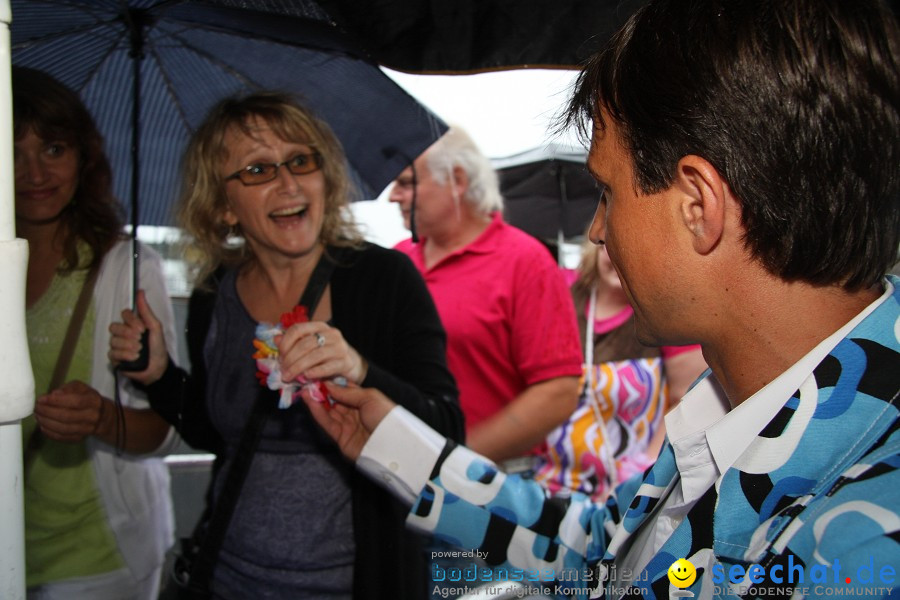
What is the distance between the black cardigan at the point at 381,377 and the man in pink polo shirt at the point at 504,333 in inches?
24.5

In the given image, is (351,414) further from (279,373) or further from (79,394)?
(79,394)

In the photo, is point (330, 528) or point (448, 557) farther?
point (330, 528)

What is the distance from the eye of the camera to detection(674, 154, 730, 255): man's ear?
3.51 ft

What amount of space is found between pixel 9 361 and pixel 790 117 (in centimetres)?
103

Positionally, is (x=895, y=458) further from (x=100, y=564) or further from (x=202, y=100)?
(x=202, y=100)

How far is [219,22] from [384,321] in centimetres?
100

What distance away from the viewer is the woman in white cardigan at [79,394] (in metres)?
2.13

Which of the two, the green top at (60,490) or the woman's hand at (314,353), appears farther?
the green top at (60,490)

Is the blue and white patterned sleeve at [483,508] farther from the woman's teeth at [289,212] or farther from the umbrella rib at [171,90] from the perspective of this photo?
the umbrella rib at [171,90]

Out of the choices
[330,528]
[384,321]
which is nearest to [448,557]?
[330,528]

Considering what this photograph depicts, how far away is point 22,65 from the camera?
7.50 ft

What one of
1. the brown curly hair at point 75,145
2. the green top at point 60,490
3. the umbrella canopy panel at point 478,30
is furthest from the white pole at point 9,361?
the brown curly hair at point 75,145

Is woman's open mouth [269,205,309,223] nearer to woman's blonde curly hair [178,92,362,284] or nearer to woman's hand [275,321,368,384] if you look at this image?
woman's blonde curly hair [178,92,362,284]

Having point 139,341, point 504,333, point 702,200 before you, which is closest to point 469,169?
point 504,333
